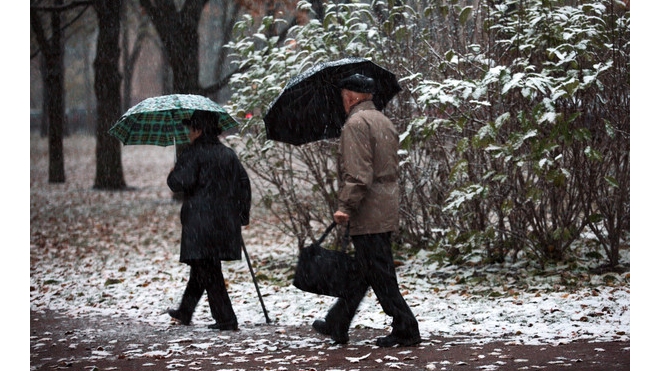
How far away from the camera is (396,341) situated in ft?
19.4

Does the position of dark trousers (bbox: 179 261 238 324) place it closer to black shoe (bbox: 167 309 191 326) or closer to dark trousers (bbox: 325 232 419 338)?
black shoe (bbox: 167 309 191 326)

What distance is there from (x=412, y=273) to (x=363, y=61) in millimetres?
3400

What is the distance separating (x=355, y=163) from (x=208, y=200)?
1.67 meters

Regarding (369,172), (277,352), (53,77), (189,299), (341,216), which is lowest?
(277,352)

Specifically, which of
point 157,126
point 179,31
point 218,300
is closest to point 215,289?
point 218,300

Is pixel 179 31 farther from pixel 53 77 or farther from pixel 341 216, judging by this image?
pixel 341 216

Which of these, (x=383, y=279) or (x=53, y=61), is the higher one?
(x=53, y=61)

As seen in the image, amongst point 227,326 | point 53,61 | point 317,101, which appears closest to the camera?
point 317,101

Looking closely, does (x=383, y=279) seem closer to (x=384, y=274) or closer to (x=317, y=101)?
(x=384, y=274)

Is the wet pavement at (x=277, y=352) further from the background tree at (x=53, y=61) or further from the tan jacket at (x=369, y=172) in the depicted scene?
the background tree at (x=53, y=61)

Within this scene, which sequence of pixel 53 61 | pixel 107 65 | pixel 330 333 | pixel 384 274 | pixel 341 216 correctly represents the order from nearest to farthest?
pixel 341 216, pixel 384 274, pixel 330 333, pixel 107 65, pixel 53 61

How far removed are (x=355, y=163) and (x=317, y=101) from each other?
99 cm

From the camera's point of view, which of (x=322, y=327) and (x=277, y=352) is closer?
(x=277, y=352)

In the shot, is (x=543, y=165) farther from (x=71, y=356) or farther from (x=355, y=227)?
(x=71, y=356)
